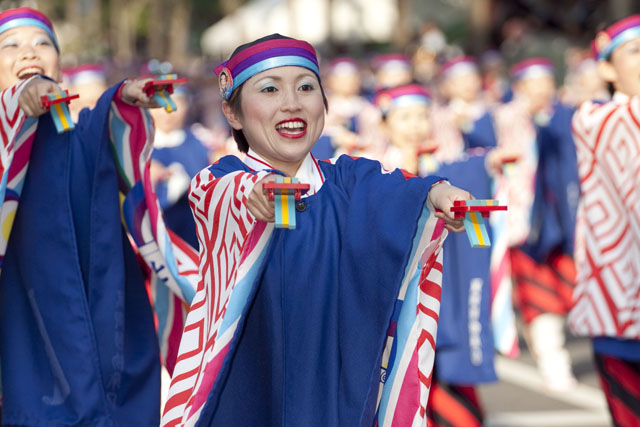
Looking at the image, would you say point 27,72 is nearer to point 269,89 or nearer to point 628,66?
point 269,89

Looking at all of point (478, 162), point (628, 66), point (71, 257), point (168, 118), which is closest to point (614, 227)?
point (628, 66)

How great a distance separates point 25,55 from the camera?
4305 millimetres

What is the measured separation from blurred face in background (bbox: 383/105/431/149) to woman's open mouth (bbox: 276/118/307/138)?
7.19 ft

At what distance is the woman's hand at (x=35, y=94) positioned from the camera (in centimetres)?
393

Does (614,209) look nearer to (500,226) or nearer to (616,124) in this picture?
(616,124)

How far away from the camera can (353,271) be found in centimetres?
334

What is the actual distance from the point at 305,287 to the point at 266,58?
68 centimetres

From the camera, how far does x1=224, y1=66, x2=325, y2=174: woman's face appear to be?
344cm

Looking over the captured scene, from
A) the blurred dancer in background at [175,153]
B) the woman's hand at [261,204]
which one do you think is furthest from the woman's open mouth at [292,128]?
the blurred dancer in background at [175,153]

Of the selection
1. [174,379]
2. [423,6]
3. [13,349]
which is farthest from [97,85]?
[423,6]

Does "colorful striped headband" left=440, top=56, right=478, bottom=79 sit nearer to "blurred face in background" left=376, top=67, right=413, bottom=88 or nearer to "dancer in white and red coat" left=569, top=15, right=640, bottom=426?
"blurred face in background" left=376, top=67, right=413, bottom=88

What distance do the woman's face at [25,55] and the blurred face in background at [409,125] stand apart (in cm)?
187

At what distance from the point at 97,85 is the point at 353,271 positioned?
4.69m

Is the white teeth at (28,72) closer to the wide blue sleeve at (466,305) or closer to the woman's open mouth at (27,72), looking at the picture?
the woman's open mouth at (27,72)
